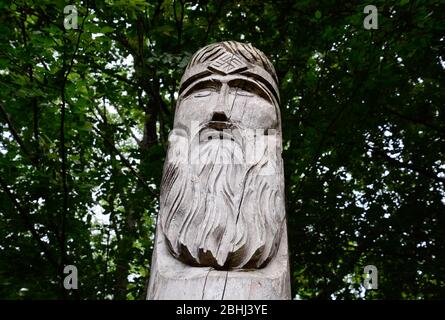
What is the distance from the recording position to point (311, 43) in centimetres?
609

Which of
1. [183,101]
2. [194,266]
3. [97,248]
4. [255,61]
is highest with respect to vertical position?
[255,61]

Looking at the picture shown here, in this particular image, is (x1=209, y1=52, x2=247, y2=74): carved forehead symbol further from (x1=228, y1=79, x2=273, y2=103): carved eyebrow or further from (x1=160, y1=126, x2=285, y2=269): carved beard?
(x1=160, y1=126, x2=285, y2=269): carved beard

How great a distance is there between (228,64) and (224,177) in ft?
3.87

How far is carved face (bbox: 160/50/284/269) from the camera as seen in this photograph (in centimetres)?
313

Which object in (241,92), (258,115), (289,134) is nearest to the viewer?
(258,115)

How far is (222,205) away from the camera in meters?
3.29

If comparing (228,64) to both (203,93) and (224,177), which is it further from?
(224,177)

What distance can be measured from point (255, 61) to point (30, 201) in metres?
3.10

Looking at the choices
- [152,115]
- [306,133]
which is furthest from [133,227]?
[306,133]

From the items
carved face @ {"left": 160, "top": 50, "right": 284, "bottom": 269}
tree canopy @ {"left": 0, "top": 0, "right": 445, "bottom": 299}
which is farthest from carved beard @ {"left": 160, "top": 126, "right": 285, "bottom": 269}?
tree canopy @ {"left": 0, "top": 0, "right": 445, "bottom": 299}

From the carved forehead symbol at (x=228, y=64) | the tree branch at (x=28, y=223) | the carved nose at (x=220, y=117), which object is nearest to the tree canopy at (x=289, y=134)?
the tree branch at (x=28, y=223)

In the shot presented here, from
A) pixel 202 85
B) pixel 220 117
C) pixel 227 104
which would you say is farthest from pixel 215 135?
pixel 202 85

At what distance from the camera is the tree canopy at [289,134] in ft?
18.4
